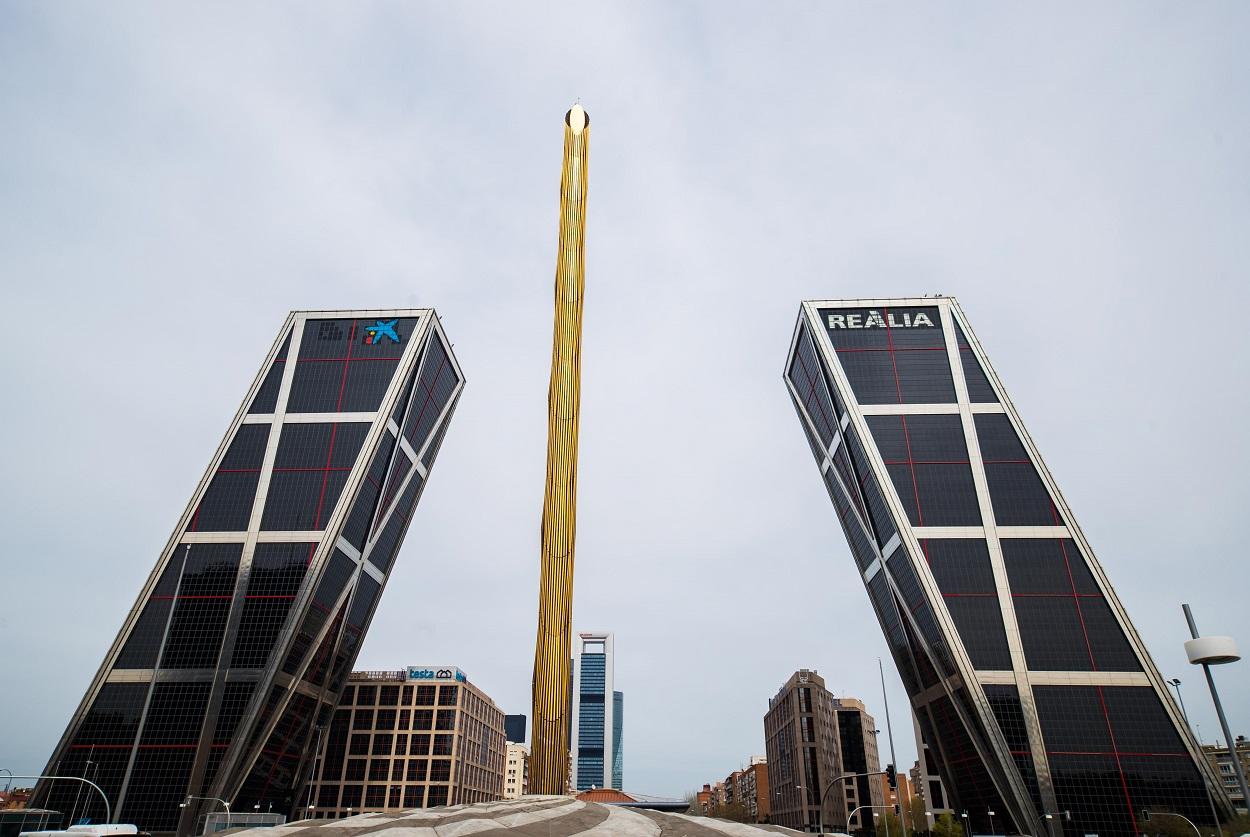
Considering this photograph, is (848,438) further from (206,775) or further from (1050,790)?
(206,775)

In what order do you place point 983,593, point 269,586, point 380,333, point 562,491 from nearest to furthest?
point 983,593 → point 269,586 → point 562,491 → point 380,333

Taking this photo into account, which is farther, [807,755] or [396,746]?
[807,755]

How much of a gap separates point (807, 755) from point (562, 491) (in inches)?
3439

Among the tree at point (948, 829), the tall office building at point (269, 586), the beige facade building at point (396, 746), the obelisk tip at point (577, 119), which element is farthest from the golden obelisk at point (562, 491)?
the beige facade building at point (396, 746)

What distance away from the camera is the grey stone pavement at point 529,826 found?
84.7ft

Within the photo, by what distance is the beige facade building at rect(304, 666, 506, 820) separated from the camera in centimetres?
12144

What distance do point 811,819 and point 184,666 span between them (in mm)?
101991

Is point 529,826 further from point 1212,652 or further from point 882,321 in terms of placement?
point 882,321

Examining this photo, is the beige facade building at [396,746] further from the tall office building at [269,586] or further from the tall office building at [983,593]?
the tall office building at [983,593]

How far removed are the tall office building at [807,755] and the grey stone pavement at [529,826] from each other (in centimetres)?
10874

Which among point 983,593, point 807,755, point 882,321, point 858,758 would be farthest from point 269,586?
point 858,758

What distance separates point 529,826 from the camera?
26859 millimetres

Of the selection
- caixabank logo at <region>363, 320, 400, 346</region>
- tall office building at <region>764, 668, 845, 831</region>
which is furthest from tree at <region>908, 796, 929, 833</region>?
caixabank logo at <region>363, 320, 400, 346</region>

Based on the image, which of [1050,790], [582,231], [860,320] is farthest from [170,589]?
[1050,790]
